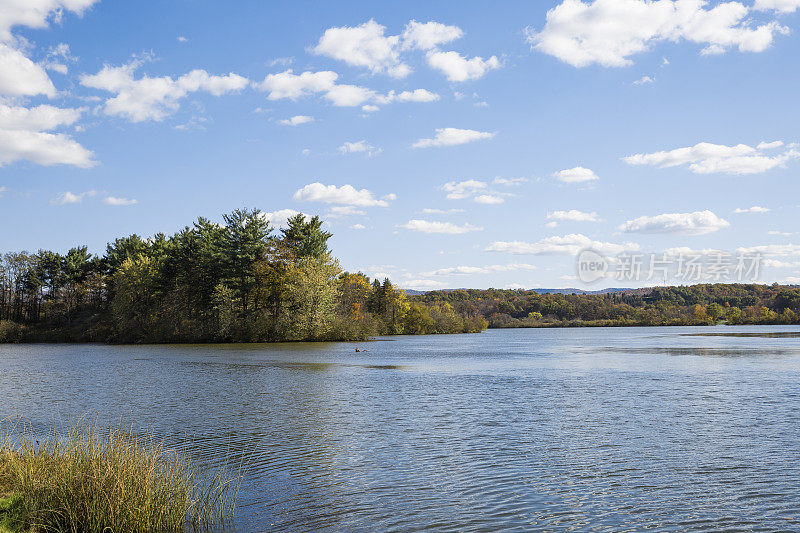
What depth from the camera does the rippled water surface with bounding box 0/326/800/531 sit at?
11.0 metres

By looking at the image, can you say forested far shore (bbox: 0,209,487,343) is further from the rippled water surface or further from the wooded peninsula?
the rippled water surface

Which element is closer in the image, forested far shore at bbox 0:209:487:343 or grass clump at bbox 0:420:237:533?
grass clump at bbox 0:420:237:533

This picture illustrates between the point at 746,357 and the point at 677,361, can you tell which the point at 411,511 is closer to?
the point at 677,361

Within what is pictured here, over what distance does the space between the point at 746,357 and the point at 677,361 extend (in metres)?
7.20

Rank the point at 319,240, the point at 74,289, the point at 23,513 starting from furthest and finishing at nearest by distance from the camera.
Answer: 1. the point at 74,289
2. the point at 319,240
3. the point at 23,513

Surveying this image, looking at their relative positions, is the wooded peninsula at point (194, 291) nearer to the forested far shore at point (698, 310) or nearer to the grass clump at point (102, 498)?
the grass clump at point (102, 498)

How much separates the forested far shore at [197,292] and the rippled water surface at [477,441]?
4175cm

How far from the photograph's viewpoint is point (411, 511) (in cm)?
1102

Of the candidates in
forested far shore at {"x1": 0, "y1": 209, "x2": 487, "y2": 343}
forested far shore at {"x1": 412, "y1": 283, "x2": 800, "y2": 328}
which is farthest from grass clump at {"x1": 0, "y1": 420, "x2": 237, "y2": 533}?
forested far shore at {"x1": 412, "y1": 283, "x2": 800, "y2": 328}

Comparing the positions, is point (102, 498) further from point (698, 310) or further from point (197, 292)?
point (698, 310)

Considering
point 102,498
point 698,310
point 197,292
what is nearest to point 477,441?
point 102,498

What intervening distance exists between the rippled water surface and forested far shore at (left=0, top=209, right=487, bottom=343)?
41.7 meters

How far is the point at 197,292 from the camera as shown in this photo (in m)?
83.9

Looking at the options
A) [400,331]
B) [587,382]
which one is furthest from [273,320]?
[587,382]
